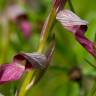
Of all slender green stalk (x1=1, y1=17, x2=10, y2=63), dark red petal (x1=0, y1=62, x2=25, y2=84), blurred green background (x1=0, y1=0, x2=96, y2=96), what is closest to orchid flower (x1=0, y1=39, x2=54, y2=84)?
dark red petal (x1=0, y1=62, x2=25, y2=84)

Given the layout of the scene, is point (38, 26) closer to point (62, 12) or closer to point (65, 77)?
point (65, 77)

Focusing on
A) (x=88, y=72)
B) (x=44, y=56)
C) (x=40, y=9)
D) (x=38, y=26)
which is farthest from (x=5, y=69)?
(x=40, y=9)

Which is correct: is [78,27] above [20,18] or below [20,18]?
above

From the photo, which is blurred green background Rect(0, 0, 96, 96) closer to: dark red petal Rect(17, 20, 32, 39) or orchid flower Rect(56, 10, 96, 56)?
dark red petal Rect(17, 20, 32, 39)

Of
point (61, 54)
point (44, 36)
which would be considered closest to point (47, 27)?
point (44, 36)

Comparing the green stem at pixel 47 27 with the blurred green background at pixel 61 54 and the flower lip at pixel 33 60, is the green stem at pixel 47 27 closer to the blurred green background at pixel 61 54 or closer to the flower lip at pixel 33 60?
the flower lip at pixel 33 60

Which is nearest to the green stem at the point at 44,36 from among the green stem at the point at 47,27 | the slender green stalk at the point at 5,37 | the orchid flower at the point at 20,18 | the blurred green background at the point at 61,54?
the green stem at the point at 47,27

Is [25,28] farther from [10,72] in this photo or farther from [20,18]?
[10,72]
